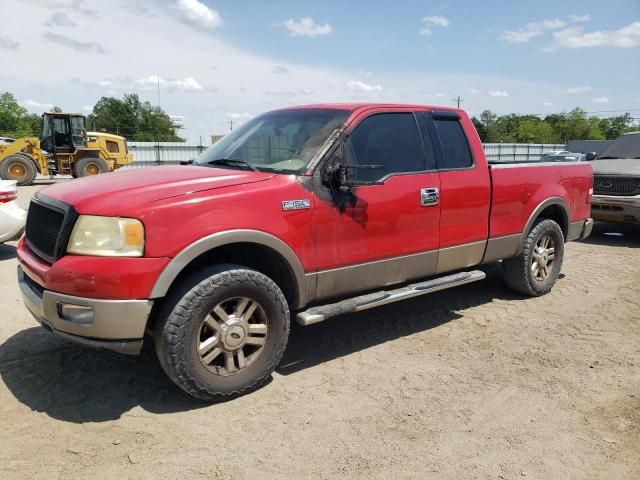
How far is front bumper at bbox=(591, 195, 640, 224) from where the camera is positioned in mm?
8742

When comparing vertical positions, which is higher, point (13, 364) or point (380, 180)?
point (380, 180)

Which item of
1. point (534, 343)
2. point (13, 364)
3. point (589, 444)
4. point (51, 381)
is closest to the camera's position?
point (589, 444)

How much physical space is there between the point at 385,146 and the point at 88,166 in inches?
680

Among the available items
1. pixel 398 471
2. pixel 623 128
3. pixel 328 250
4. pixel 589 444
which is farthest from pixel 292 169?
pixel 623 128

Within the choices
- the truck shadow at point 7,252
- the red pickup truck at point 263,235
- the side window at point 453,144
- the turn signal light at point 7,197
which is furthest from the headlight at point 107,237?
the truck shadow at point 7,252

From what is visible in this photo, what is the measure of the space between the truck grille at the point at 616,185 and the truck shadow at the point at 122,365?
5407 millimetres

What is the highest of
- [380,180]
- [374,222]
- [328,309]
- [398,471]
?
[380,180]

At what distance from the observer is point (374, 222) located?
13.3ft

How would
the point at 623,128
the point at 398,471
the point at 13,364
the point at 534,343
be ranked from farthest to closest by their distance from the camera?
1. the point at 623,128
2. the point at 534,343
3. the point at 13,364
4. the point at 398,471

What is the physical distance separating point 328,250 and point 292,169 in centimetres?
65

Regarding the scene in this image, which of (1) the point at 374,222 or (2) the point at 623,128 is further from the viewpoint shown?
(2) the point at 623,128

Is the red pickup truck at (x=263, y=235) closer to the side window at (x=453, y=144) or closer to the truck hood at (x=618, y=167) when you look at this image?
the side window at (x=453, y=144)

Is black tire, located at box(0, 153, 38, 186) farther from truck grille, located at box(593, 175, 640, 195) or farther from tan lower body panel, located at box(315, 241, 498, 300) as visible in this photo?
tan lower body panel, located at box(315, 241, 498, 300)

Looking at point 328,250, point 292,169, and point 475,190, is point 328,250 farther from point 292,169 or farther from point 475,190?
point 475,190
